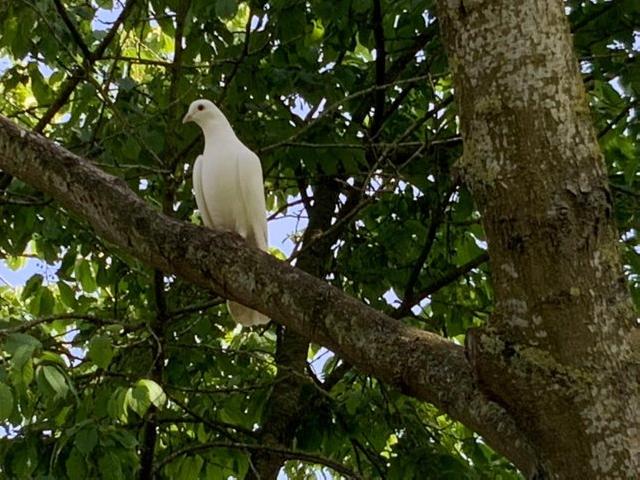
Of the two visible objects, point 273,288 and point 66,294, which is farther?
point 66,294

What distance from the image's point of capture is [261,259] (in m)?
3.08

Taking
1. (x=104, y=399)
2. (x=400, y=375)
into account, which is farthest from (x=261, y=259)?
(x=104, y=399)

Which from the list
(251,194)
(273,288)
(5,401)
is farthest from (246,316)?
(273,288)

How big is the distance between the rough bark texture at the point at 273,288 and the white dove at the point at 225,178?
6.14 feet

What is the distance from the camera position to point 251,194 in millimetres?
5469

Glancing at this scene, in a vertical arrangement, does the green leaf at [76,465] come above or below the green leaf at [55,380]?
below

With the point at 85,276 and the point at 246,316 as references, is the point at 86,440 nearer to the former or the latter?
the point at 246,316

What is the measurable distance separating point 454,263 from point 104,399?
2564 mm

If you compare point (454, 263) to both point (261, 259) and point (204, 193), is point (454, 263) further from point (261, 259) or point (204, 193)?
point (261, 259)

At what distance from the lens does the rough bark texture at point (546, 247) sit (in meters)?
2.44

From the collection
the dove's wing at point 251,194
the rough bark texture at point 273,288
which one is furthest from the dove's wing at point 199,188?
the rough bark texture at point 273,288

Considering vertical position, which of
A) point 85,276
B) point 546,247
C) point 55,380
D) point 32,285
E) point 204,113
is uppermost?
point 204,113

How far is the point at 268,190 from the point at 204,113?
62.6 inches

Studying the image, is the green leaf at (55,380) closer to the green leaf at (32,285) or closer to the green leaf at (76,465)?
the green leaf at (76,465)
